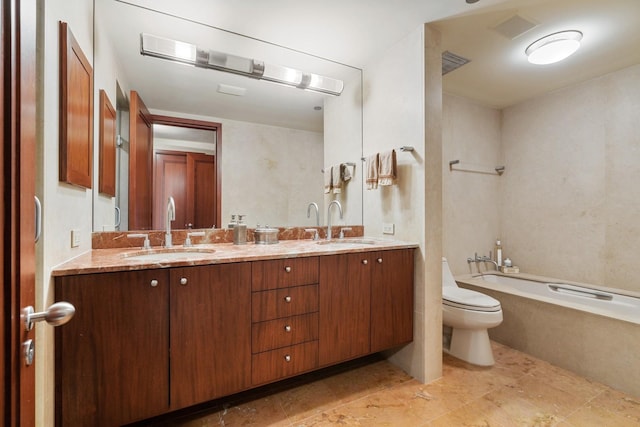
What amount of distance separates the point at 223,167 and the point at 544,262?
3.26 meters

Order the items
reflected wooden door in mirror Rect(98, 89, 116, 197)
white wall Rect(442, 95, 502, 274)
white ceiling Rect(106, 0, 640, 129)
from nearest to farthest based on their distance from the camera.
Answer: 1. reflected wooden door in mirror Rect(98, 89, 116, 197)
2. white ceiling Rect(106, 0, 640, 129)
3. white wall Rect(442, 95, 502, 274)

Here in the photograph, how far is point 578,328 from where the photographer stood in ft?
6.72

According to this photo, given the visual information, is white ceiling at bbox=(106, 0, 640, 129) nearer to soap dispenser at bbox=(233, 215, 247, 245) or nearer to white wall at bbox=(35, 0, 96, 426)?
white wall at bbox=(35, 0, 96, 426)

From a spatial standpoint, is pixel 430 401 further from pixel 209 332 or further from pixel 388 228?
pixel 209 332

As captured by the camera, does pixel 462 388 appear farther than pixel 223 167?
No

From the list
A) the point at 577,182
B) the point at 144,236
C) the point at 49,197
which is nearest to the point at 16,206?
the point at 49,197

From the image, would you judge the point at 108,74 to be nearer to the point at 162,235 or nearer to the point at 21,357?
the point at 162,235

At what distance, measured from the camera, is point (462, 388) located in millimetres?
1854

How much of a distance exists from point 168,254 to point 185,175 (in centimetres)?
61

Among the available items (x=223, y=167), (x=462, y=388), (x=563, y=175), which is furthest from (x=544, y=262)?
(x=223, y=167)

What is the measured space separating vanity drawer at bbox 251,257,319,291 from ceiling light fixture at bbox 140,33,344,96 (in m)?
1.41

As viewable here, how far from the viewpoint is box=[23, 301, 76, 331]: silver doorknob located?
0.53 m

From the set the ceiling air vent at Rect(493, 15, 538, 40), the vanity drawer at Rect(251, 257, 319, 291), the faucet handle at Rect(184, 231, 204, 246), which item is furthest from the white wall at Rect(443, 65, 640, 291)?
the faucet handle at Rect(184, 231, 204, 246)

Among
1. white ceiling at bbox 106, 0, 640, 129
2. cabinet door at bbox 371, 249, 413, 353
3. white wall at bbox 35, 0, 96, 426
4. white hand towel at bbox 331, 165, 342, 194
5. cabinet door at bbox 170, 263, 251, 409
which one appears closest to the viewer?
white wall at bbox 35, 0, 96, 426
